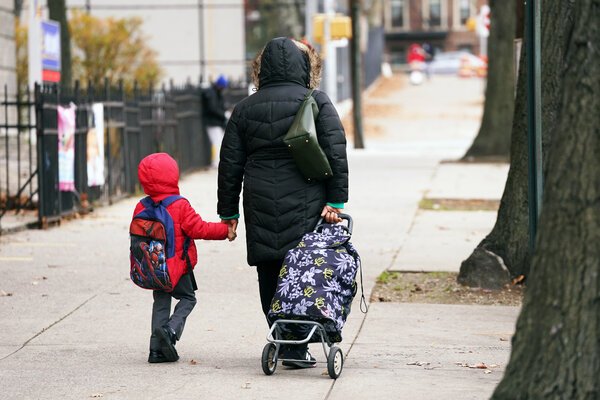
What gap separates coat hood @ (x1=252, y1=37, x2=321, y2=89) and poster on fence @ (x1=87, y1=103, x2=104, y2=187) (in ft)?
28.1

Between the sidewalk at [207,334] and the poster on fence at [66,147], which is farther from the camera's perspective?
the poster on fence at [66,147]

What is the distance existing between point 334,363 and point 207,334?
1.68 m

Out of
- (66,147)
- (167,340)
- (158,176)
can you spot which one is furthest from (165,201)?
(66,147)

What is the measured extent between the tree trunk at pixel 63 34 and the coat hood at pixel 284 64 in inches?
606

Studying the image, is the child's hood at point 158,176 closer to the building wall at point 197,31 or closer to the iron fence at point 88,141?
the iron fence at point 88,141

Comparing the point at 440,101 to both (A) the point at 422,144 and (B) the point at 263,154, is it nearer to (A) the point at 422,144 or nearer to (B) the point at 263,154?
(A) the point at 422,144

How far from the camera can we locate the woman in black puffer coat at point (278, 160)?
6.74m

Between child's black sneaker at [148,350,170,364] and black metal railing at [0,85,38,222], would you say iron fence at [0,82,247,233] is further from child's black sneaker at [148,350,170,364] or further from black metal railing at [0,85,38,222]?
child's black sneaker at [148,350,170,364]

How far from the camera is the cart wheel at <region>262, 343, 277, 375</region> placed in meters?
6.71

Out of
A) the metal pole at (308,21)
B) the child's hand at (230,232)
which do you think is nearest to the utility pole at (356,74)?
the metal pole at (308,21)

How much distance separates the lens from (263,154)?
682 cm

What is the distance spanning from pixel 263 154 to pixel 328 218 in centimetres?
48

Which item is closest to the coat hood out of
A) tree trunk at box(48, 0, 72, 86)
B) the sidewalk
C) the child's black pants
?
the child's black pants

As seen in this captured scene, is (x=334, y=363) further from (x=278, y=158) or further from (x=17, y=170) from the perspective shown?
(x=17, y=170)
